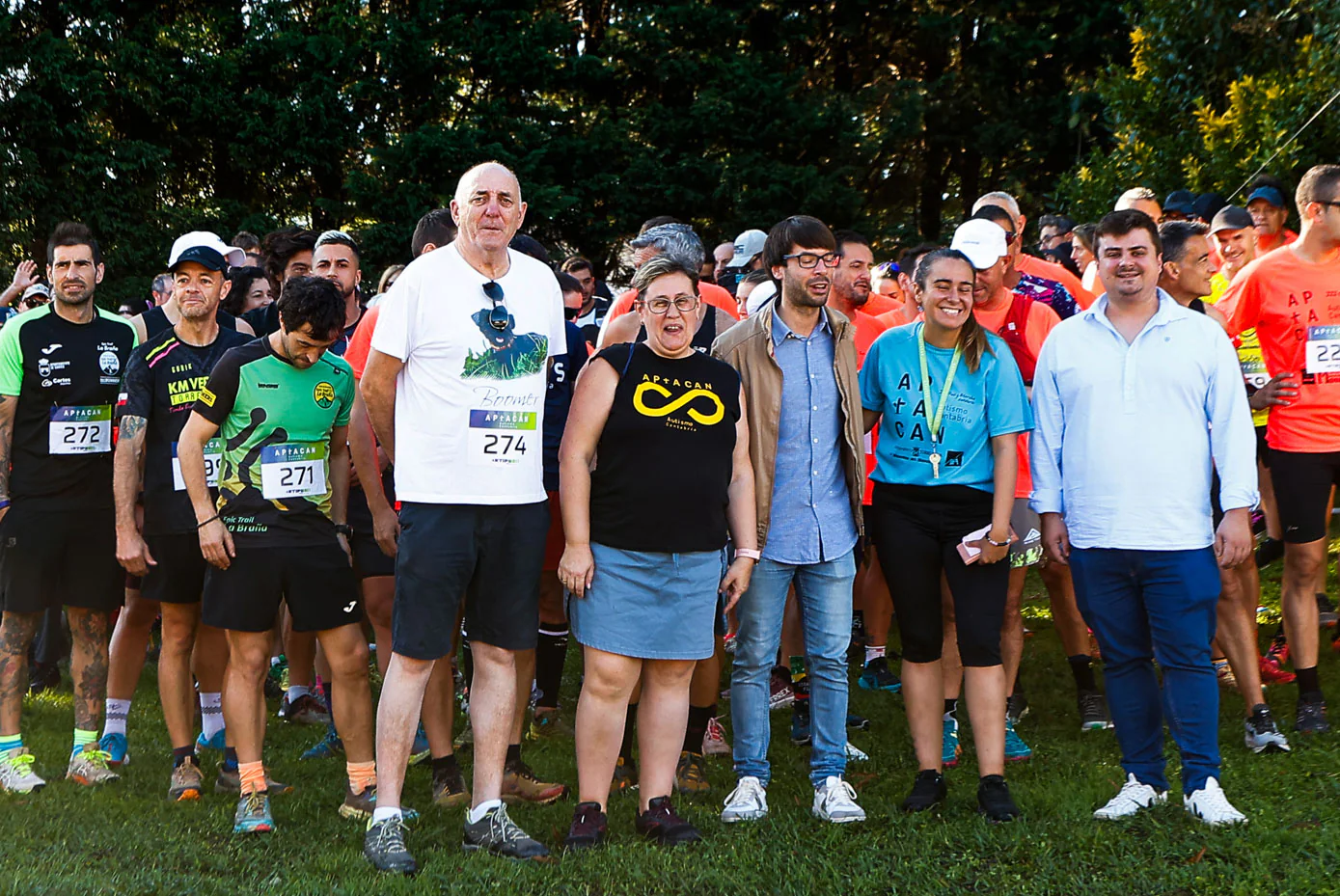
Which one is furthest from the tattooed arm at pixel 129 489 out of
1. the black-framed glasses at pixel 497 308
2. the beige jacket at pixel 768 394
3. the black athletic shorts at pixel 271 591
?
the beige jacket at pixel 768 394

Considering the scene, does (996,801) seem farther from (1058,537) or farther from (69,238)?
(69,238)

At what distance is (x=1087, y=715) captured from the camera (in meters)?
6.25

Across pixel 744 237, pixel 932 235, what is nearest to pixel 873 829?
pixel 744 237

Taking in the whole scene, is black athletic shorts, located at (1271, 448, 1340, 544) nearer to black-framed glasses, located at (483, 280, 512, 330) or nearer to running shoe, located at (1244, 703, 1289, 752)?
running shoe, located at (1244, 703, 1289, 752)

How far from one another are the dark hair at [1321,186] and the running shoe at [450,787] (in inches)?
115

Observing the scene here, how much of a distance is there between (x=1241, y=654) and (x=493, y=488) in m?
3.41

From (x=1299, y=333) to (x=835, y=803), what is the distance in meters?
3.15

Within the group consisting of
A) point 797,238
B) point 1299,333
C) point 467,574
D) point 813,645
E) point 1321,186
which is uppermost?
point 1321,186

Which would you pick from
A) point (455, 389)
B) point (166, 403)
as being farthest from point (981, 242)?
point (166, 403)

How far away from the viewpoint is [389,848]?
15.0 feet

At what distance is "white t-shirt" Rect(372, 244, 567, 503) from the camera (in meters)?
4.62

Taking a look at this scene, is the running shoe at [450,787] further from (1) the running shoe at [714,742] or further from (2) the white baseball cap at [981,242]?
(2) the white baseball cap at [981,242]

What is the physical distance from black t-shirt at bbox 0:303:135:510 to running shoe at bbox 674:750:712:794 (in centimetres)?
290

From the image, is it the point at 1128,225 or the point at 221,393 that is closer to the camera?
the point at 1128,225
